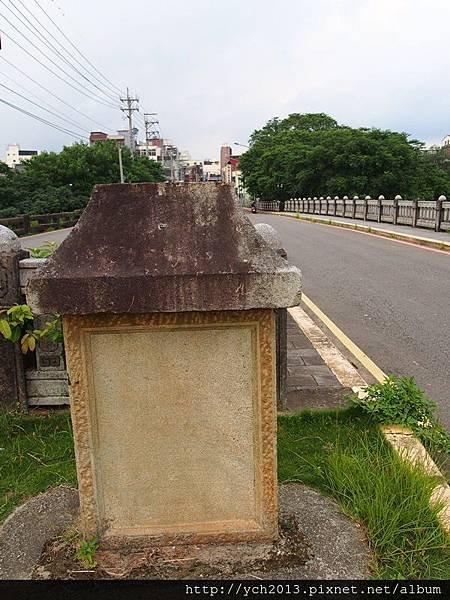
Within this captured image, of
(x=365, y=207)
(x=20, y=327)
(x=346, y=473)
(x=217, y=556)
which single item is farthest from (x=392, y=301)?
(x=365, y=207)

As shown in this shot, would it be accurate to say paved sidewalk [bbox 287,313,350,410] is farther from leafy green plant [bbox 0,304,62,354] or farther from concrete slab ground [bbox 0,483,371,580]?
leafy green plant [bbox 0,304,62,354]

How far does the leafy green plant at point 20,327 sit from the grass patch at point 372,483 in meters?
1.65

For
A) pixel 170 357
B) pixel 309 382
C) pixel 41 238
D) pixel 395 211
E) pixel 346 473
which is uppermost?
pixel 170 357

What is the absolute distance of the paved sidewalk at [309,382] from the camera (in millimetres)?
4117

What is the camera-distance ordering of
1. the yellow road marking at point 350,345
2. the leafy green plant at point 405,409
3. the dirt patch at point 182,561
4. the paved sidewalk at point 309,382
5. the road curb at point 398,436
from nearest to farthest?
the dirt patch at point 182,561 < the road curb at point 398,436 < the leafy green plant at point 405,409 < the paved sidewalk at point 309,382 < the yellow road marking at point 350,345

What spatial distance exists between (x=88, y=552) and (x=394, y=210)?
22.7m

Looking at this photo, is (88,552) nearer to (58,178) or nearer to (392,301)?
(392,301)

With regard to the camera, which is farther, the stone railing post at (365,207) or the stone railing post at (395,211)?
the stone railing post at (365,207)

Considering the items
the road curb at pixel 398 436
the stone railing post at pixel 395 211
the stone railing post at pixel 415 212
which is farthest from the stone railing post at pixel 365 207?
the road curb at pixel 398 436

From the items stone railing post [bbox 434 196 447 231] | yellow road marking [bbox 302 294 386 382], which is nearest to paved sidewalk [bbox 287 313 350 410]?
yellow road marking [bbox 302 294 386 382]

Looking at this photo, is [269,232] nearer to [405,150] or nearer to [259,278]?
[259,278]

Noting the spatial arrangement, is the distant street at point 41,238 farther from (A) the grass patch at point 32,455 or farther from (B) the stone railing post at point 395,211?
(A) the grass patch at point 32,455

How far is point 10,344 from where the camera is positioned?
3.87 m

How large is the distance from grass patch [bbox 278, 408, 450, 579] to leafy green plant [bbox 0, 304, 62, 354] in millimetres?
1650
